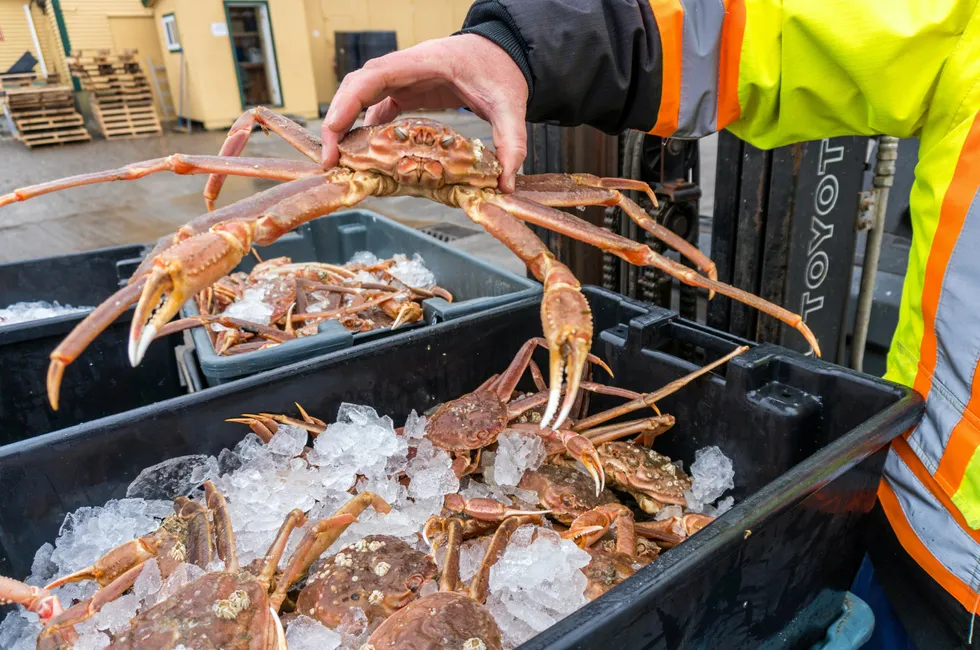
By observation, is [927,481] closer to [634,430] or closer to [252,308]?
[634,430]

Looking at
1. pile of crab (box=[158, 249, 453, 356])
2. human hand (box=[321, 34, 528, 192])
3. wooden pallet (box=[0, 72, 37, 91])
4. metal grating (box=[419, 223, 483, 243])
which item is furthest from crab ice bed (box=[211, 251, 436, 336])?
wooden pallet (box=[0, 72, 37, 91])

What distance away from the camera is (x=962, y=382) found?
0.96 meters

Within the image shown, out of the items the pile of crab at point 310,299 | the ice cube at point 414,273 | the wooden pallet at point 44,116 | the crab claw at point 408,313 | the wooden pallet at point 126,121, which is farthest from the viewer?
the wooden pallet at point 126,121

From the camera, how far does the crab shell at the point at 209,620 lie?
89cm

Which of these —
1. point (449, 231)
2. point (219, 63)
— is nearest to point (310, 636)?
point (449, 231)

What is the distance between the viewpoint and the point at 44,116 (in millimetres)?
10719

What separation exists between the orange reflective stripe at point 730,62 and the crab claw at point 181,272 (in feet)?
2.95

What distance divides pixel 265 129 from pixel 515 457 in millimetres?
1063

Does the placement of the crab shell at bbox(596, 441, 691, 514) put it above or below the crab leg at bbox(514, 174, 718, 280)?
below

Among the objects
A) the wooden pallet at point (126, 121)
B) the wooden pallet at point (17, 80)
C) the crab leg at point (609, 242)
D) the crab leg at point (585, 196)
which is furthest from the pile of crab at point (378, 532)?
the wooden pallet at point (17, 80)

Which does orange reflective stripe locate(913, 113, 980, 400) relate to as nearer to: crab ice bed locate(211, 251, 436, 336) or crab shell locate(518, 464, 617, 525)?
crab shell locate(518, 464, 617, 525)

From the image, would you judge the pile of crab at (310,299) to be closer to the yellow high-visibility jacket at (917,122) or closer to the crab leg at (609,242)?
the crab leg at (609,242)

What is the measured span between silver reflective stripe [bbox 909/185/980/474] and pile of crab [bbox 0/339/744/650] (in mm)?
357

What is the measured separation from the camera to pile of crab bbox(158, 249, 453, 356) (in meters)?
2.13
